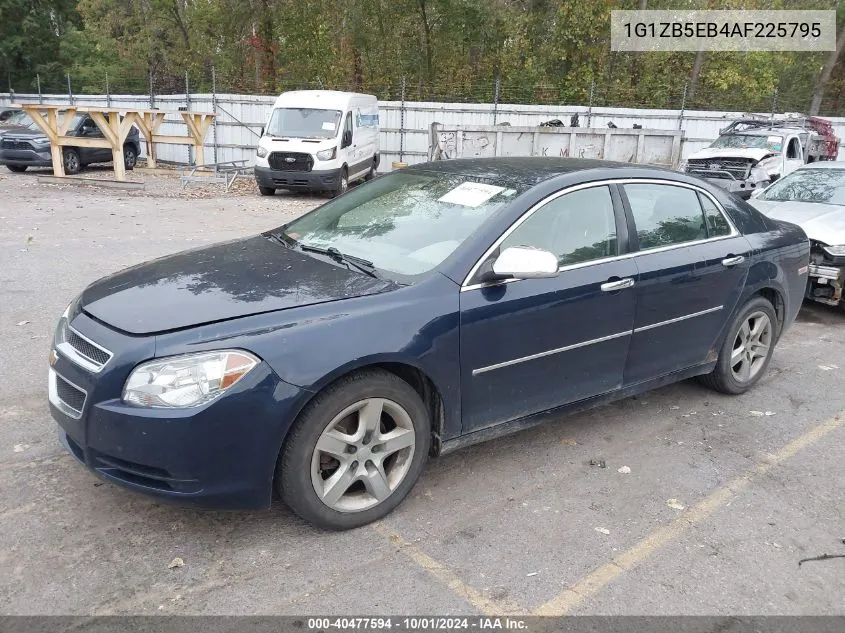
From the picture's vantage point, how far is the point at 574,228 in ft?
12.5

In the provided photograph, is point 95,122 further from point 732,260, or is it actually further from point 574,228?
point 732,260

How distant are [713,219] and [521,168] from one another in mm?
1409

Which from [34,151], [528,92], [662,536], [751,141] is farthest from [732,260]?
[528,92]

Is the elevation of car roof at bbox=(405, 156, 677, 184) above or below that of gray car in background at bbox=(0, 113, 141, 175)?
above

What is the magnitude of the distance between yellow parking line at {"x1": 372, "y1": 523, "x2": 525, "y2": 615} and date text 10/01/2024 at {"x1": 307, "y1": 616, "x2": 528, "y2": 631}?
0.06m

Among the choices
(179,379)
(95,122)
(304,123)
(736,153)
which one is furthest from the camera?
(304,123)

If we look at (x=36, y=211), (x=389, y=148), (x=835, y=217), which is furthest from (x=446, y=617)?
(x=389, y=148)

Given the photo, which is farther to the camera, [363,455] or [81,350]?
[363,455]

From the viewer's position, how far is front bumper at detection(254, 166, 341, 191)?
15.4m

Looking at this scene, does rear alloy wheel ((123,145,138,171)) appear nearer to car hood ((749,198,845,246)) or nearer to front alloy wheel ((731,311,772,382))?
car hood ((749,198,845,246))

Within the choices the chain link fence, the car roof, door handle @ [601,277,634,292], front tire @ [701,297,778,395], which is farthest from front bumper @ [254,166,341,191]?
door handle @ [601,277,634,292]

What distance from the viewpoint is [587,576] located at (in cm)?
293

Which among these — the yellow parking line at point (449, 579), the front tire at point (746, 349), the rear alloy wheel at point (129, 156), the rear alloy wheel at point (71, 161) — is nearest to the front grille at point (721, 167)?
the front tire at point (746, 349)

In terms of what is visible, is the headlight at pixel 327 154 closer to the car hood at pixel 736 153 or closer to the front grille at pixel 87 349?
the car hood at pixel 736 153
